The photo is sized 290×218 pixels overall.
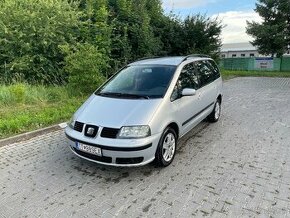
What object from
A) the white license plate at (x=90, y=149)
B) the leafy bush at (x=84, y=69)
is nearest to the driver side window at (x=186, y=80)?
the white license plate at (x=90, y=149)

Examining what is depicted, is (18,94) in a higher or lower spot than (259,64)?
lower

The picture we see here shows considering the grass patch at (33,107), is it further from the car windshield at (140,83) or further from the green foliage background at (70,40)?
the car windshield at (140,83)

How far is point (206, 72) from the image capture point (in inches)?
245

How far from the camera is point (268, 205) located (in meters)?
3.39

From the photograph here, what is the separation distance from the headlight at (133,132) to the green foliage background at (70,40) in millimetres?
5242

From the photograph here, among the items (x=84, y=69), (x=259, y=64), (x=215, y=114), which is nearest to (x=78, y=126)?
(x=215, y=114)

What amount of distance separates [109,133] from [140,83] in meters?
1.39

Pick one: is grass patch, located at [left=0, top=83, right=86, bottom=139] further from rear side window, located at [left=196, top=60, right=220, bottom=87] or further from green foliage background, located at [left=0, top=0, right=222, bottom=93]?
rear side window, located at [left=196, top=60, right=220, bottom=87]

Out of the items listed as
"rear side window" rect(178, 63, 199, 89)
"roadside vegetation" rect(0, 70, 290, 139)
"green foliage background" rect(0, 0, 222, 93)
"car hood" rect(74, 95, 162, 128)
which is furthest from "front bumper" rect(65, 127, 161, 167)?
"green foliage background" rect(0, 0, 222, 93)

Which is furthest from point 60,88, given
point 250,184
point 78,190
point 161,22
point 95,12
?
point 161,22

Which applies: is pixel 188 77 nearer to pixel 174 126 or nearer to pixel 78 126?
pixel 174 126

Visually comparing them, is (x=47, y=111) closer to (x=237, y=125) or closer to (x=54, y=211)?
(x=54, y=211)

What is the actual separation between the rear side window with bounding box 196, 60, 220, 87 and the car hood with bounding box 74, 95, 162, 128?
71.9 inches

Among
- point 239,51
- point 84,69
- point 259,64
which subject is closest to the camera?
point 84,69
